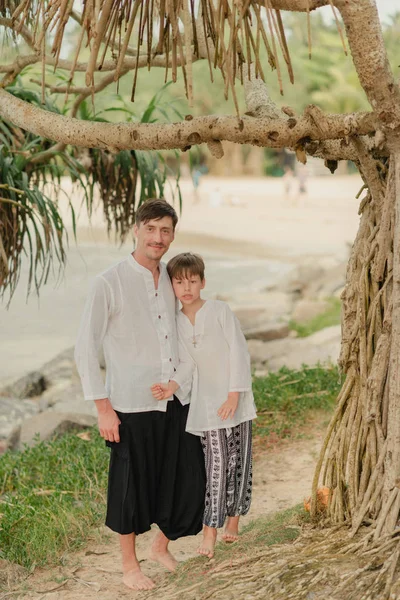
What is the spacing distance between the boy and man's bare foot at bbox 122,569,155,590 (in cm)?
25

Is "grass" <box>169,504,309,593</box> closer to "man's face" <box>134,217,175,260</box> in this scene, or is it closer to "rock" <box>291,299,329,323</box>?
"man's face" <box>134,217,175,260</box>

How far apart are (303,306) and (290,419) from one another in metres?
6.05

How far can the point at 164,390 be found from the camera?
3457 millimetres

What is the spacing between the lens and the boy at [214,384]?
353cm

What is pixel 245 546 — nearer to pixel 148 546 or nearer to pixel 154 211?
pixel 148 546

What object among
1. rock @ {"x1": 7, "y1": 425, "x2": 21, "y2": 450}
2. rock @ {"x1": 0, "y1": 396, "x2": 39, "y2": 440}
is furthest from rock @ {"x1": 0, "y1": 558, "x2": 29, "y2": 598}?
rock @ {"x1": 0, "y1": 396, "x2": 39, "y2": 440}

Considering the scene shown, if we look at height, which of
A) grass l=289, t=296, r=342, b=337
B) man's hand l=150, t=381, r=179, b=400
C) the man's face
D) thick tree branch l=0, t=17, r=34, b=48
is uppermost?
thick tree branch l=0, t=17, r=34, b=48

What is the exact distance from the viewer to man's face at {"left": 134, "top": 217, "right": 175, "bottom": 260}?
342 cm

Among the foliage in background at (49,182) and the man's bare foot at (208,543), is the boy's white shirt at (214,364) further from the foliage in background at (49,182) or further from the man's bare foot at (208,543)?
the foliage in background at (49,182)

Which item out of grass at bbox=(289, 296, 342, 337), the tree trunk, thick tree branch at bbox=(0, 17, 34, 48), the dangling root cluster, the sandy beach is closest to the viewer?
the dangling root cluster

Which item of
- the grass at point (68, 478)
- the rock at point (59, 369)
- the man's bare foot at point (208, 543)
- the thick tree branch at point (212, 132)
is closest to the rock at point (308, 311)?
the rock at point (59, 369)

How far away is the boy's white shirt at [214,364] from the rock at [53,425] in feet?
9.62

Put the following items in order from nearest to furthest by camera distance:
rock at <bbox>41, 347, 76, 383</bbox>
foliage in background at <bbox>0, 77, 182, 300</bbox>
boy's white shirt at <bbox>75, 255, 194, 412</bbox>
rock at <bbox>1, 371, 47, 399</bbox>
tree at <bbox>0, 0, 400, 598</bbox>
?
1. tree at <bbox>0, 0, 400, 598</bbox>
2. boy's white shirt at <bbox>75, 255, 194, 412</bbox>
3. foliage in background at <bbox>0, 77, 182, 300</bbox>
4. rock at <bbox>1, 371, 47, 399</bbox>
5. rock at <bbox>41, 347, 76, 383</bbox>

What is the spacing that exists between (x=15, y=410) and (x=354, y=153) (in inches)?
222
